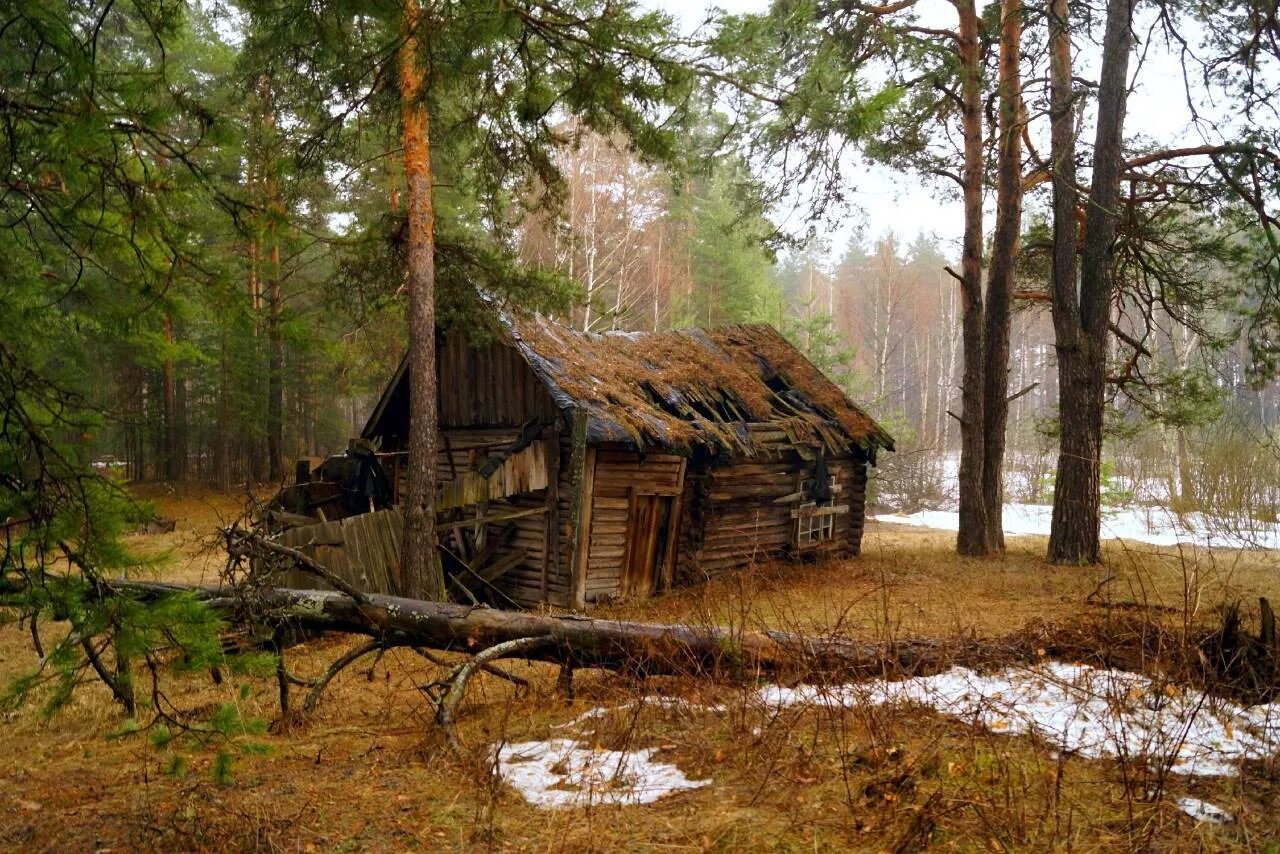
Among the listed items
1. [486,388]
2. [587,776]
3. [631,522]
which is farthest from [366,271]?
[587,776]

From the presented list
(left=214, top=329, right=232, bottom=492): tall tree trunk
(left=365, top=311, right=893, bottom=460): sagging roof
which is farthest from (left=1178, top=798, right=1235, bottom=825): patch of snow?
(left=214, top=329, right=232, bottom=492): tall tree trunk

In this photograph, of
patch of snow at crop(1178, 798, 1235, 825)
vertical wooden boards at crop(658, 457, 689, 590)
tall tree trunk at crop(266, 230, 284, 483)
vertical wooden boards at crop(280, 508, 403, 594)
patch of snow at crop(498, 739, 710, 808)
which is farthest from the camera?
tall tree trunk at crop(266, 230, 284, 483)

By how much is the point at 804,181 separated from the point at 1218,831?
1234cm

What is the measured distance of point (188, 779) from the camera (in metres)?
4.91

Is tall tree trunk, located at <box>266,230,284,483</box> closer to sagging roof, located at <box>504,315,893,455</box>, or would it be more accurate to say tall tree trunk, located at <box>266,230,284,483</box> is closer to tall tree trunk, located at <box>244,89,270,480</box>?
tall tree trunk, located at <box>244,89,270,480</box>

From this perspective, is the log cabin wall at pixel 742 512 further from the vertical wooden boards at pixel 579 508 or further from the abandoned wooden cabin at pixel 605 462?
the vertical wooden boards at pixel 579 508

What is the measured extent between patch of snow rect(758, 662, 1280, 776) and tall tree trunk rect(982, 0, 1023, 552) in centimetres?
→ 1039

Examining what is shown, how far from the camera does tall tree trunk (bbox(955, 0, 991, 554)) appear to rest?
48.0ft

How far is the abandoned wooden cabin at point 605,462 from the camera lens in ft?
40.7

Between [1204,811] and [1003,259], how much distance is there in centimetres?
1293

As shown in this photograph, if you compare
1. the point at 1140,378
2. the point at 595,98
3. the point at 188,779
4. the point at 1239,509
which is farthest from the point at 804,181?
the point at 188,779

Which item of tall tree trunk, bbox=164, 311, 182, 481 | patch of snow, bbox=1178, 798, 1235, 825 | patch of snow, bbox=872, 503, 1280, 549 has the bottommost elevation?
patch of snow, bbox=872, 503, 1280, 549

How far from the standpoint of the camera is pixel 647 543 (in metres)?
13.5

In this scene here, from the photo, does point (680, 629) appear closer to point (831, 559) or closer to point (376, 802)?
point (376, 802)
